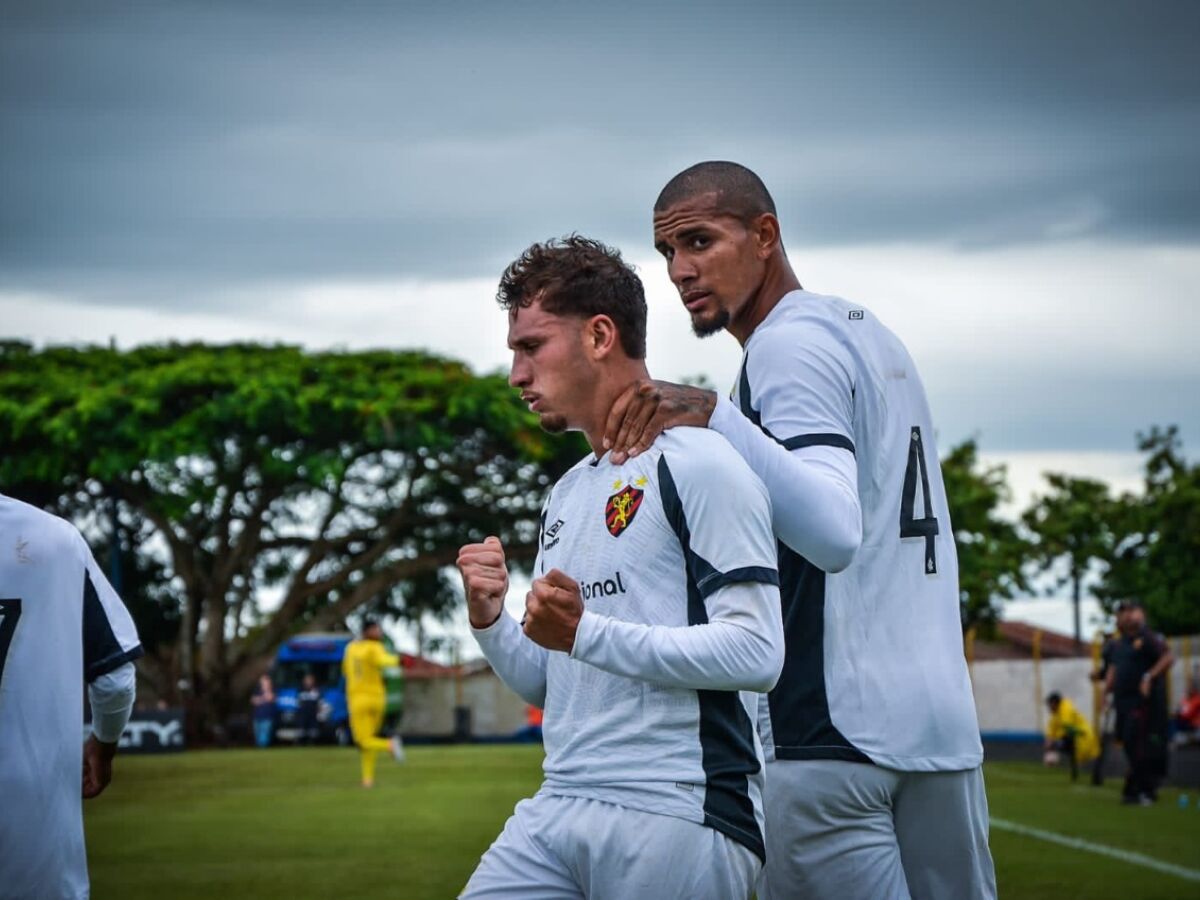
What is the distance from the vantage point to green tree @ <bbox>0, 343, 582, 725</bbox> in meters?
42.1

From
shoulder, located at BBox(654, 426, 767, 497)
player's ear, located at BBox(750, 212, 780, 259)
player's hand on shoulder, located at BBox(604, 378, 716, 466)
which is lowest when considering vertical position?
shoulder, located at BBox(654, 426, 767, 497)

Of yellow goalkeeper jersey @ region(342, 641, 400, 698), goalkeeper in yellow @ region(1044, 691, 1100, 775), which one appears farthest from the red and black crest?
goalkeeper in yellow @ region(1044, 691, 1100, 775)

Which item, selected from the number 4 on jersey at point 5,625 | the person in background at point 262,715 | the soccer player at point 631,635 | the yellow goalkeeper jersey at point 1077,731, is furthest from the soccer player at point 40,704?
the person in background at point 262,715

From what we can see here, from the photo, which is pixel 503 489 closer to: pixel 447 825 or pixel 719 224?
pixel 447 825

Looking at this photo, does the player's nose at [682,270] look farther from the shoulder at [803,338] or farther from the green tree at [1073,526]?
the green tree at [1073,526]

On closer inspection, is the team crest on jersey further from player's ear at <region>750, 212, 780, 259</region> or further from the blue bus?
the blue bus

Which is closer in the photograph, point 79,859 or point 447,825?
point 79,859

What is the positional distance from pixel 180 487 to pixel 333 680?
925cm

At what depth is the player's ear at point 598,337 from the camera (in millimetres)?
4020

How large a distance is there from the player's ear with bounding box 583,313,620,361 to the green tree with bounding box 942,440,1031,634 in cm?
4408

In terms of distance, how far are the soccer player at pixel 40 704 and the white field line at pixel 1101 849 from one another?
8.87 meters

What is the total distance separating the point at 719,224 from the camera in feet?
14.8

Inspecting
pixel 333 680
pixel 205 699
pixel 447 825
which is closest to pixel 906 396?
pixel 447 825

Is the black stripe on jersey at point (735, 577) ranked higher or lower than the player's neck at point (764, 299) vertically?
lower
